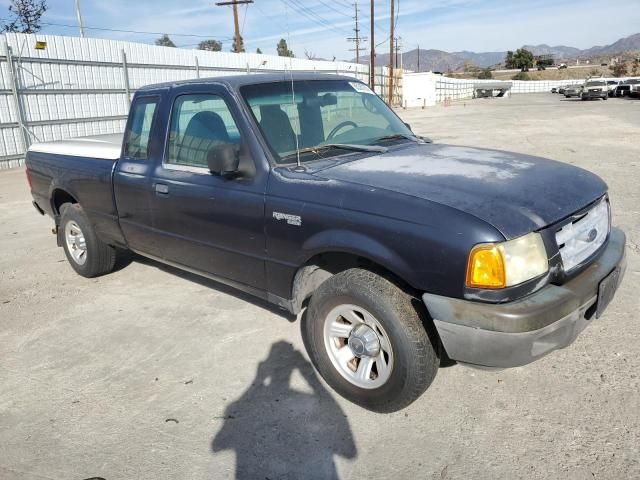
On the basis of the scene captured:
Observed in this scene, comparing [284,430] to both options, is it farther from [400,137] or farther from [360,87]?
[360,87]

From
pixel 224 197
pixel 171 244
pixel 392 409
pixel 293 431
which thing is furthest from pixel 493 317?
pixel 171 244

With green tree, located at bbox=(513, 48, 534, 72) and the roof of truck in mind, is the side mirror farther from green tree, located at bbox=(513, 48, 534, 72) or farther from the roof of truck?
green tree, located at bbox=(513, 48, 534, 72)

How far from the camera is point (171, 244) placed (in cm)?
403

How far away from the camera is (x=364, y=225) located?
2.68 meters

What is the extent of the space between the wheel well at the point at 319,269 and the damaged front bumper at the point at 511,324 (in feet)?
1.81

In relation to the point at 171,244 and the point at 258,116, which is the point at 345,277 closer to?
the point at 258,116

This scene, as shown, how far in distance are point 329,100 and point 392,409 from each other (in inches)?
90.5

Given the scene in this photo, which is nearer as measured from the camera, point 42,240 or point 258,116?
point 258,116

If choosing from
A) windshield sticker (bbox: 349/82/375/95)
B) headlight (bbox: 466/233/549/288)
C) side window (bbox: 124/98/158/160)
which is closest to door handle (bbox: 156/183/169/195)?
side window (bbox: 124/98/158/160)

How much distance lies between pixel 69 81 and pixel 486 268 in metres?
15.0

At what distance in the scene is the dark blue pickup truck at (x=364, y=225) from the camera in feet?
7.99

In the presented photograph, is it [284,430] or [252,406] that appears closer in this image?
[284,430]

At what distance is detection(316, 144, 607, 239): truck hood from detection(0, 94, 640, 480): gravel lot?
110cm

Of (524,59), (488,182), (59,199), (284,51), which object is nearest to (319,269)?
(488,182)
